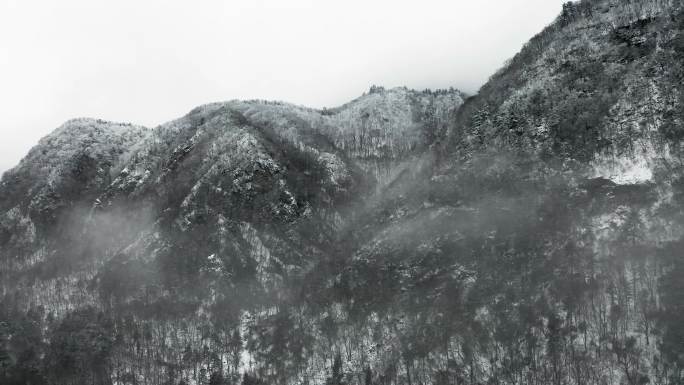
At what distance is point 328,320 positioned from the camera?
174375mm

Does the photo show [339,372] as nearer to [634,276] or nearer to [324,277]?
[324,277]

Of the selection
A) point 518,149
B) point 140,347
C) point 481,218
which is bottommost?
point 140,347

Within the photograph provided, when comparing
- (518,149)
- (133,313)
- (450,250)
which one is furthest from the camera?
(133,313)

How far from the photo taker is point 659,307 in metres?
127

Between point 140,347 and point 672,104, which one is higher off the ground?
point 672,104

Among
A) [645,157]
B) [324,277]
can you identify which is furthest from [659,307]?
[324,277]

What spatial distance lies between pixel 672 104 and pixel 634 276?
195 feet

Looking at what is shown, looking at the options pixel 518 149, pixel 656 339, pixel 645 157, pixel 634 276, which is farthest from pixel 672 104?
pixel 656 339

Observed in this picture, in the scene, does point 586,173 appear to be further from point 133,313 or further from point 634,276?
point 133,313

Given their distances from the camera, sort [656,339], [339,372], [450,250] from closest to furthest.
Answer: [656,339], [339,372], [450,250]

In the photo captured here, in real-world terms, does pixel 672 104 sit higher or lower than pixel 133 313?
higher

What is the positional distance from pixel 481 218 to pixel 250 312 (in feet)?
264

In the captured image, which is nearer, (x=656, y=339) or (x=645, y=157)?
(x=656, y=339)

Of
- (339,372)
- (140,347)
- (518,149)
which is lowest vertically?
(339,372)
